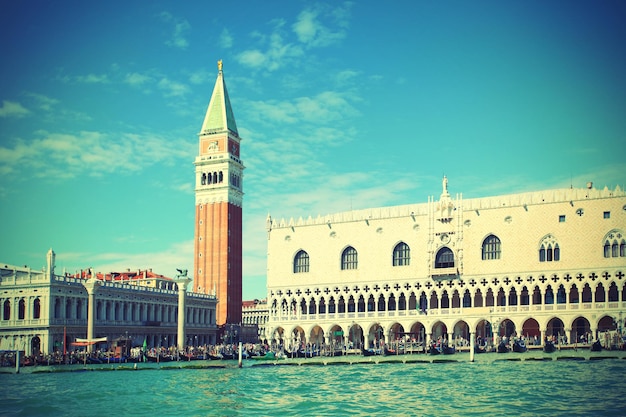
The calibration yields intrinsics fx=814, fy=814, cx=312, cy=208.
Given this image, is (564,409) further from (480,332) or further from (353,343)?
(353,343)

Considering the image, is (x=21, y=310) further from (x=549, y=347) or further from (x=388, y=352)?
(x=549, y=347)

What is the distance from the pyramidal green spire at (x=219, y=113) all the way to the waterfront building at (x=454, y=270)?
55.6 ft

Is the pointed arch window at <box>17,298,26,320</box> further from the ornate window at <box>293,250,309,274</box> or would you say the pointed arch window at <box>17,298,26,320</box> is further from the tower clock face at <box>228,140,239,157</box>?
the tower clock face at <box>228,140,239,157</box>

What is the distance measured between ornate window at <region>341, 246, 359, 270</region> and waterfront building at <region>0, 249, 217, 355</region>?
16246mm

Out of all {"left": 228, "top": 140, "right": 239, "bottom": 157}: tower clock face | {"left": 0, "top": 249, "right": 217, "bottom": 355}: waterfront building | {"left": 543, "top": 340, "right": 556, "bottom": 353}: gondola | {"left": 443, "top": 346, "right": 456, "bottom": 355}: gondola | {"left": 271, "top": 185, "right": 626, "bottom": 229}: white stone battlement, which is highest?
{"left": 228, "top": 140, "right": 239, "bottom": 157}: tower clock face

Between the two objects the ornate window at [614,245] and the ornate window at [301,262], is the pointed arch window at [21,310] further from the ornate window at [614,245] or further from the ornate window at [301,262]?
the ornate window at [614,245]

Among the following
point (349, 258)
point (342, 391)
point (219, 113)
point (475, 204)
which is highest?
point (219, 113)

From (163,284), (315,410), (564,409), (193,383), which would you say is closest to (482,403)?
(564,409)

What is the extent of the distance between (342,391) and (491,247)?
3317 cm

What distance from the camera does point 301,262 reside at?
7138 centimetres

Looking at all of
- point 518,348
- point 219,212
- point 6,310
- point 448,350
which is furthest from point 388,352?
point 219,212

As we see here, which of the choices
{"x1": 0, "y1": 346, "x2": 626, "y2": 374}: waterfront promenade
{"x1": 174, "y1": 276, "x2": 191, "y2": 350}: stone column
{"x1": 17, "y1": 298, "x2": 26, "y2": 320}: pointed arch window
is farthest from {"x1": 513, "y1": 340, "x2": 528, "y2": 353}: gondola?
{"x1": 17, "y1": 298, "x2": 26, "y2": 320}: pointed arch window

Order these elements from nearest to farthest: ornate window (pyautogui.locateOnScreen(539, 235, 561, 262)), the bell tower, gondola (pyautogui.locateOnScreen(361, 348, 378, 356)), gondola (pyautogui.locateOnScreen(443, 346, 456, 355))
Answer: gondola (pyautogui.locateOnScreen(443, 346, 456, 355)) < gondola (pyautogui.locateOnScreen(361, 348, 378, 356)) < ornate window (pyautogui.locateOnScreen(539, 235, 561, 262)) < the bell tower

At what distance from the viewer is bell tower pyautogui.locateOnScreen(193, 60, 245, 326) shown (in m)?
82.2
